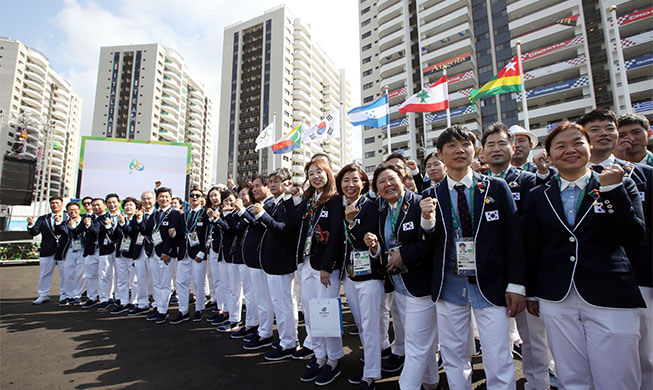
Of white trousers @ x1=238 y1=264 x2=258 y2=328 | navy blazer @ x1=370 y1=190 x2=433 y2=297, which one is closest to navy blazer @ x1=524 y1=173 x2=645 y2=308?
navy blazer @ x1=370 y1=190 x2=433 y2=297

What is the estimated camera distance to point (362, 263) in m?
2.78

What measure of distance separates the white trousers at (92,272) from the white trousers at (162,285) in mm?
2424

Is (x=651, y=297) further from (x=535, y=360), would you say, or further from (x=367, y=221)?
(x=367, y=221)

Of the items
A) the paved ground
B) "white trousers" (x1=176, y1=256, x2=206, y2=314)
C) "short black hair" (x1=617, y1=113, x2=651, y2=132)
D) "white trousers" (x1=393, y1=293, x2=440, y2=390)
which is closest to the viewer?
"white trousers" (x1=393, y1=293, x2=440, y2=390)

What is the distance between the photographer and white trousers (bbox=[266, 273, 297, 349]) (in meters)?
3.67

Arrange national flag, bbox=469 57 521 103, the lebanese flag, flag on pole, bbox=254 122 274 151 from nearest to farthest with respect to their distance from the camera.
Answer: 1. national flag, bbox=469 57 521 103
2. the lebanese flag
3. flag on pole, bbox=254 122 274 151

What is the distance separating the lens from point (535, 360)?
7.90 feet

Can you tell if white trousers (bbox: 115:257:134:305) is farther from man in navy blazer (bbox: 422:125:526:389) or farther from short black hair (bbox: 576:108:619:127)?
short black hair (bbox: 576:108:619:127)

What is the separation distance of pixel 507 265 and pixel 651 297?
986 millimetres

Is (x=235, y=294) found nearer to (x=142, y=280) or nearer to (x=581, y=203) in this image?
(x=142, y=280)

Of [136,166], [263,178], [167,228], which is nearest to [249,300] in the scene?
[263,178]

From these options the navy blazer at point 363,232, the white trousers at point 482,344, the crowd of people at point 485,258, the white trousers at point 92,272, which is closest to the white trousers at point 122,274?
the white trousers at point 92,272

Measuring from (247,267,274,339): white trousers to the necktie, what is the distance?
9.11 ft

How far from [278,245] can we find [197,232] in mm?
2345
